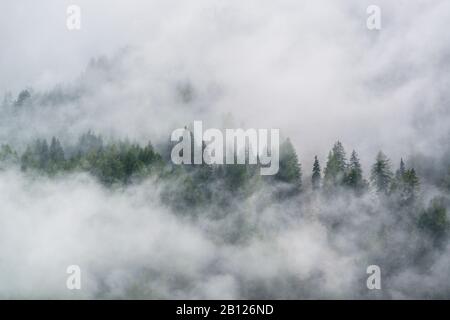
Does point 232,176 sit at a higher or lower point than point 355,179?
higher

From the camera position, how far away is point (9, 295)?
80.5 ft

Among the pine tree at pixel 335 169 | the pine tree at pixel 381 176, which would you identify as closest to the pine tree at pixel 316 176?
the pine tree at pixel 335 169

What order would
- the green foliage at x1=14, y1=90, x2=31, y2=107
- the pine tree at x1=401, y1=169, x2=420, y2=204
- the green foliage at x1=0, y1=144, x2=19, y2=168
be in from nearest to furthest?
the pine tree at x1=401, y1=169, x2=420, y2=204, the green foliage at x1=0, y1=144, x2=19, y2=168, the green foliage at x1=14, y1=90, x2=31, y2=107

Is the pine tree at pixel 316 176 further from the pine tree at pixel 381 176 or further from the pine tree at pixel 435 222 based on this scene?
the pine tree at pixel 435 222

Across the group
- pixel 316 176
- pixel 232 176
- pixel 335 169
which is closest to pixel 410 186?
pixel 335 169

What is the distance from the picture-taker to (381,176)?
32.6m

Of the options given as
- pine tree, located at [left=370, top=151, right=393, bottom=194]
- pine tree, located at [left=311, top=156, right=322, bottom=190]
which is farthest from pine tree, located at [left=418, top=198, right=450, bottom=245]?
pine tree, located at [left=311, top=156, right=322, bottom=190]

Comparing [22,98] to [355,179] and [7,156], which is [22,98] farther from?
[355,179]

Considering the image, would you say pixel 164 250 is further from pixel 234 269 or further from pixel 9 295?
pixel 9 295

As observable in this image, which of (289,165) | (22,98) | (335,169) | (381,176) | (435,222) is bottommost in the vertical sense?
(435,222)

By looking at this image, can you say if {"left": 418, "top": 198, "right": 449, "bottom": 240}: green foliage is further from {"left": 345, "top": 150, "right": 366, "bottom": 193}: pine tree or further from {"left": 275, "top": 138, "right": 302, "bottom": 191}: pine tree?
{"left": 275, "top": 138, "right": 302, "bottom": 191}: pine tree

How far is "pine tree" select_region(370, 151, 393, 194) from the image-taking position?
105 ft

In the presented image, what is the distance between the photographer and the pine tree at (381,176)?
105 ft
